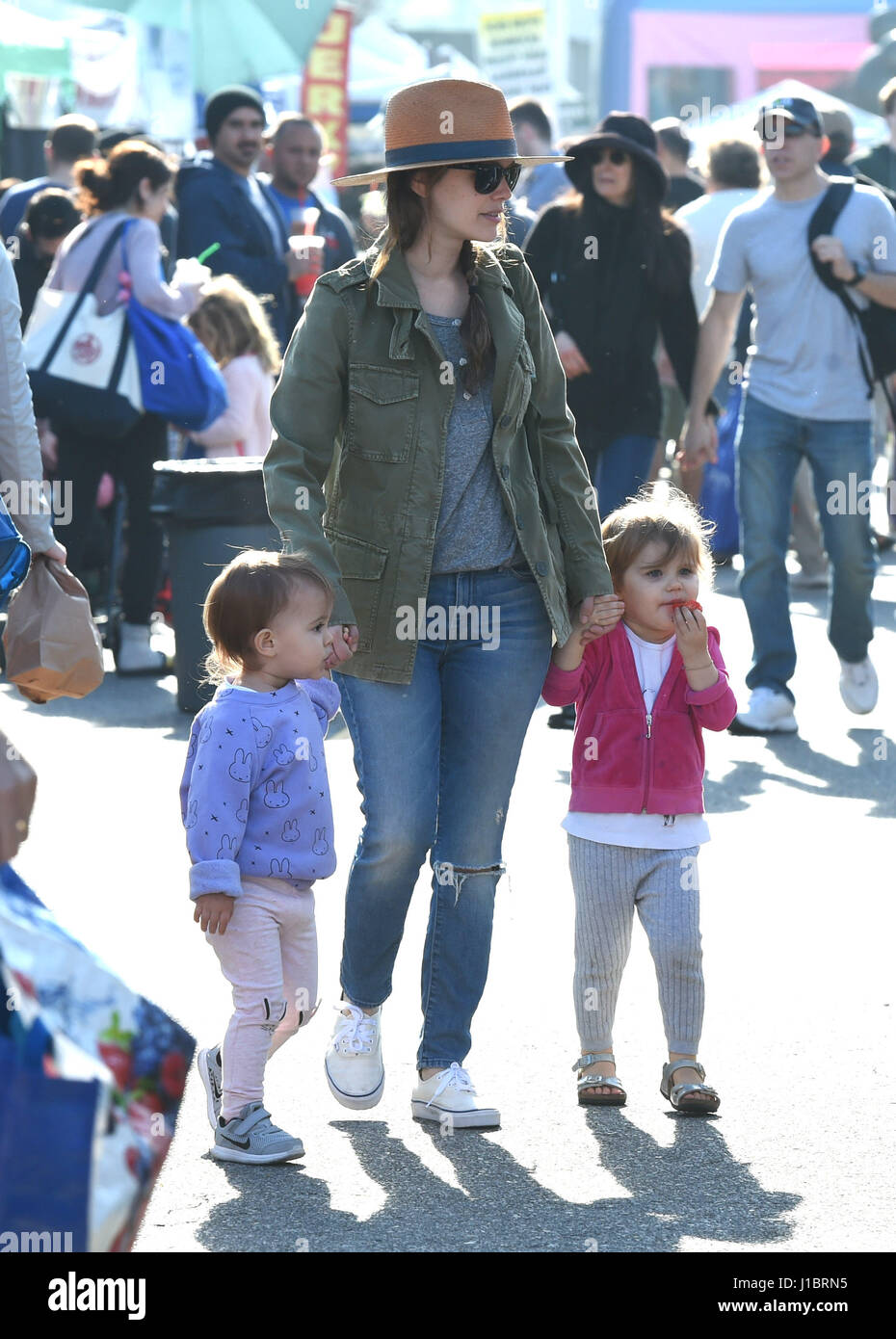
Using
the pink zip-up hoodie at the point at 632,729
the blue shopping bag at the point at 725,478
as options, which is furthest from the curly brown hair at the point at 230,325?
the pink zip-up hoodie at the point at 632,729

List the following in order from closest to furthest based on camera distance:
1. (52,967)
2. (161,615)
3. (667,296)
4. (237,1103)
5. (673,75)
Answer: (52,967) → (237,1103) → (667,296) → (161,615) → (673,75)

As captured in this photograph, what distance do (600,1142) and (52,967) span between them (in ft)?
5.99

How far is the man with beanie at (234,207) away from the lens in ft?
35.9

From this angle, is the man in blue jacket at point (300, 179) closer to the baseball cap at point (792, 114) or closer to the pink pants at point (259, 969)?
the baseball cap at point (792, 114)

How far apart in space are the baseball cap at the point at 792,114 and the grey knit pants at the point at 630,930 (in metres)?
4.11

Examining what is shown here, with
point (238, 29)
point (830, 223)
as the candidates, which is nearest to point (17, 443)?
point (830, 223)

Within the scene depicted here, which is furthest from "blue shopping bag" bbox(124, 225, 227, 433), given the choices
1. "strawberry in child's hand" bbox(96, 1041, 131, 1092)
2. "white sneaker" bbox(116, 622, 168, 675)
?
"strawberry in child's hand" bbox(96, 1041, 131, 1092)

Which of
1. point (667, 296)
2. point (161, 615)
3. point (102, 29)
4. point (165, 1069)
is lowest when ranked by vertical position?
point (161, 615)

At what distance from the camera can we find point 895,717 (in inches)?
348

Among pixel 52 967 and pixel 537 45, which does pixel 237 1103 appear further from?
pixel 537 45

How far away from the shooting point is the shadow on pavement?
3.82 metres

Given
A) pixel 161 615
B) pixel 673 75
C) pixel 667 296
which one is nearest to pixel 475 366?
pixel 667 296

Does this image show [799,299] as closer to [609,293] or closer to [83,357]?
[609,293]

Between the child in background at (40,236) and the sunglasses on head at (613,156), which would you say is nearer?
the sunglasses on head at (613,156)
